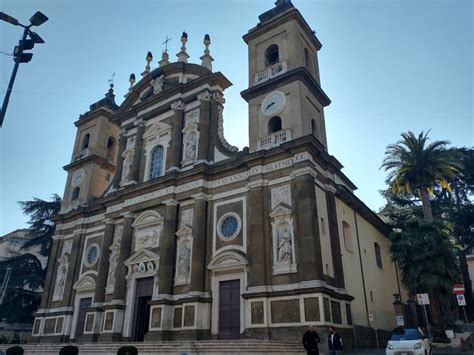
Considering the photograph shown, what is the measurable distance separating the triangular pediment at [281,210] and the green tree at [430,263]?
23.1 ft

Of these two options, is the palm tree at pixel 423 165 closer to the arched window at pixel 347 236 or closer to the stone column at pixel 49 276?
the arched window at pixel 347 236

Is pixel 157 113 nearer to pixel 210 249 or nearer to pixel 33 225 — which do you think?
pixel 210 249

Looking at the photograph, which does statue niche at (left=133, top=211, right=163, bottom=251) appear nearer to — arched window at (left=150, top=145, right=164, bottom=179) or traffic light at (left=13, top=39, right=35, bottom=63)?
arched window at (left=150, top=145, right=164, bottom=179)

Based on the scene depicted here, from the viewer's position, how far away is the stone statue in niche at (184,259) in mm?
19984

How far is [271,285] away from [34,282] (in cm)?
2209

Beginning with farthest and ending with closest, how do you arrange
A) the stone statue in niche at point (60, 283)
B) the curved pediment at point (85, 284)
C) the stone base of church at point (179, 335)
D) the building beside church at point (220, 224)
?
1. the stone statue in niche at point (60, 283)
2. the curved pediment at point (85, 284)
3. the stone base of church at point (179, 335)
4. the building beside church at point (220, 224)

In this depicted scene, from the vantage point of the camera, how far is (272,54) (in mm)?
23500

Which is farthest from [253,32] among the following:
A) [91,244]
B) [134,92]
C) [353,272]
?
[91,244]

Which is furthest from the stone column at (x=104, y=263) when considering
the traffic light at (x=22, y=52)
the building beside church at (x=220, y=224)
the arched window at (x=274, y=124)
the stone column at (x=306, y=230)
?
the traffic light at (x=22, y=52)

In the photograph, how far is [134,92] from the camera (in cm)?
A: 2842

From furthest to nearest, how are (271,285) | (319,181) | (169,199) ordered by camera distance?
1. (169,199)
2. (319,181)
3. (271,285)

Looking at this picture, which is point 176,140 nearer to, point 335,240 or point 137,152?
point 137,152

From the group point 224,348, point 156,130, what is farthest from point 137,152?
point 224,348

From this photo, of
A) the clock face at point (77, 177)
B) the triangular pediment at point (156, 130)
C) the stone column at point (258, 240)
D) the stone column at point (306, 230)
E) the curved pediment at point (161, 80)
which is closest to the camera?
the stone column at point (306, 230)
